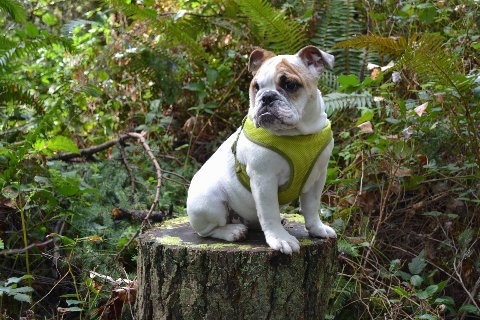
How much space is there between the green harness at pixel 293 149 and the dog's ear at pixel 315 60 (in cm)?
25

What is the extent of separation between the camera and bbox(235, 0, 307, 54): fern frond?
523 cm

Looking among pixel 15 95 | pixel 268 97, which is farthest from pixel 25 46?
pixel 268 97

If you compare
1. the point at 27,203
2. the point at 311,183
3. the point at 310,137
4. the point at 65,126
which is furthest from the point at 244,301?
the point at 65,126

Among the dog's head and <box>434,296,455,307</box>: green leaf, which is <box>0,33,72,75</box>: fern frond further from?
<box>434,296,455,307</box>: green leaf

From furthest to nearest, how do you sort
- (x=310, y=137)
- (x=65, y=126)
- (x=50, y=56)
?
(x=50, y=56) < (x=65, y=126) < (x=310, y=137)

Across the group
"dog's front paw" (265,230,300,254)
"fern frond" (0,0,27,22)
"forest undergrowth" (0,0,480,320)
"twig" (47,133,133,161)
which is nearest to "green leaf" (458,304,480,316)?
"forest undergrowth" (0,0,480,320)

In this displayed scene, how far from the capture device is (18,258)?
414 centimetres

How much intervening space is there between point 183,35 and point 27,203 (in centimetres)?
227

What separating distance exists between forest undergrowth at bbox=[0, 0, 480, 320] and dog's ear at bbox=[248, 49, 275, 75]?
125 cm

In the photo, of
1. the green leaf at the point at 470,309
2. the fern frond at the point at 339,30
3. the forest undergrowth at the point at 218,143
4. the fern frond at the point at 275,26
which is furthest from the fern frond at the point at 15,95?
the green leaf at the point at 470,309

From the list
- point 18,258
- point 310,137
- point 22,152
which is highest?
point 310,137

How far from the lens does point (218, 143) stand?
229 inches

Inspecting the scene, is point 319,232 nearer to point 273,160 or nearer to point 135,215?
point 273,160

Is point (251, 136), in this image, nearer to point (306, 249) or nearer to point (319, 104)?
point (319, 104)
